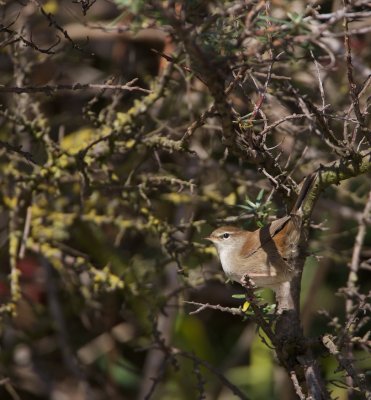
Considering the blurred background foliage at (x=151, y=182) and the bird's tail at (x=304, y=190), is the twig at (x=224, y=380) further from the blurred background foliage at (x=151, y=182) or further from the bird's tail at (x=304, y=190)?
the bird's tail at (x=304, y=190)

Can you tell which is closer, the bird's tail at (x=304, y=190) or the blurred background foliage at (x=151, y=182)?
the blurred background foliage at (x=151, y=182)

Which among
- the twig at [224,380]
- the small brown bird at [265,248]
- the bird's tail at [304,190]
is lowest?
the twig at [224,380]

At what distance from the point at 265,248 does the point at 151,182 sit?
0.49 m

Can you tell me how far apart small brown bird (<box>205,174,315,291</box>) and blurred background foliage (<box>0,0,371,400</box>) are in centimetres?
8

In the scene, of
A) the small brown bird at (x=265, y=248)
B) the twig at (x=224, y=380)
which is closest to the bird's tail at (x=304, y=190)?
the small brown bird at (x=265, y=248)

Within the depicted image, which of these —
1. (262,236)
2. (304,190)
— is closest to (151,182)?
(262,236)

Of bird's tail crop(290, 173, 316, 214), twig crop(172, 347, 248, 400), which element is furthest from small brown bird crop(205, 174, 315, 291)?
twig crop(172, 347, 248, 400)

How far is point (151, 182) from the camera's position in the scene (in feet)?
9.32

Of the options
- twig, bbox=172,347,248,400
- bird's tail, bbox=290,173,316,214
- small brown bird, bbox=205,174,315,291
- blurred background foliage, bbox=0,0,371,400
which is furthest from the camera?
twig, bbox=172,347,248,400

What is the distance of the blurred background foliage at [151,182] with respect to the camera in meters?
2.17

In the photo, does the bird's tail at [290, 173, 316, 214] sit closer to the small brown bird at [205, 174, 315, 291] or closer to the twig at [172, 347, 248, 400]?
the small brown bird at [205, 174, 315, 291]

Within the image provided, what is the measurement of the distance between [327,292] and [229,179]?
2184 mm

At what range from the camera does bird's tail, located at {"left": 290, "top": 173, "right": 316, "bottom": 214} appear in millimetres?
2287

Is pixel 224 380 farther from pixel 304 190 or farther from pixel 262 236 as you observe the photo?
pixel 304 190
